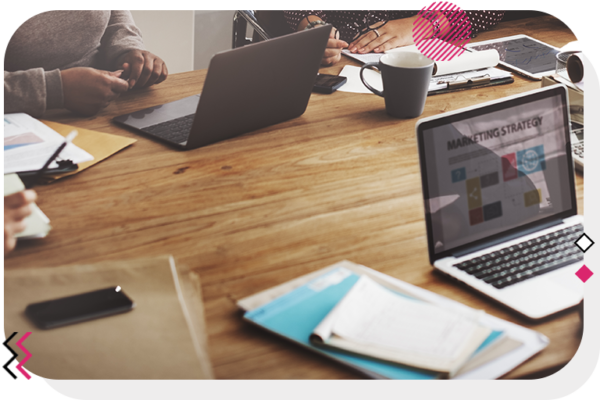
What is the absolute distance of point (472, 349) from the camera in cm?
55

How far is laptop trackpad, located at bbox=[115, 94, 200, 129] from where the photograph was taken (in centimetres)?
111

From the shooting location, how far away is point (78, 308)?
642mm

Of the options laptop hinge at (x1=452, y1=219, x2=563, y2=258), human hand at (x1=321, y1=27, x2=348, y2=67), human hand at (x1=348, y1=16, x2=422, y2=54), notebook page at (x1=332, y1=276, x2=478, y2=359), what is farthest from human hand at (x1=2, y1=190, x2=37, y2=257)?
human hand at (x1=348, y1=16, x2=422, y2=54)

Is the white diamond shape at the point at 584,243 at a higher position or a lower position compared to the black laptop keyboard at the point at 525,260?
higher

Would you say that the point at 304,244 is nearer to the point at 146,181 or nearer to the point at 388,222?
the point at 388,222

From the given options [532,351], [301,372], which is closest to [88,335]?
[301,372]

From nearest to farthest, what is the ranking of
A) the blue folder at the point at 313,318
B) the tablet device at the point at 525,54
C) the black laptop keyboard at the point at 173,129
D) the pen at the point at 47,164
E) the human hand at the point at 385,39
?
Answer: the blue folder at the point at 313,318, the pen at the point at 47,164, the black laptop keyboard at the point at 173,129, the tablet device at the point at 525,54, the human hand at the point at 385,39

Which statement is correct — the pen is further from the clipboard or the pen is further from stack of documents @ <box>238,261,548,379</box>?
stack of documents @ <box>238,261,548,379</box>

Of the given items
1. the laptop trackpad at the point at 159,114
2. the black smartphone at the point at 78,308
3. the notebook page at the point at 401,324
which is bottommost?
the black smartphone at the point at 78,308

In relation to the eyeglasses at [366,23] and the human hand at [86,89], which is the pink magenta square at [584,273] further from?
the eyeglasses at [366,23]

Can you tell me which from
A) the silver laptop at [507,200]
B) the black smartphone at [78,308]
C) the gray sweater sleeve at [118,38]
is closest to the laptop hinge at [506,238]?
the silver laptop at [507,200]

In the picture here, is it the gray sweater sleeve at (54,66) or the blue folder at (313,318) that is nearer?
the blue folder at (313,318)

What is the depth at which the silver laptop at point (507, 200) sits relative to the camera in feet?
2.21

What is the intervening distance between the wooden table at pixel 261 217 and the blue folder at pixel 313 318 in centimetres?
1
